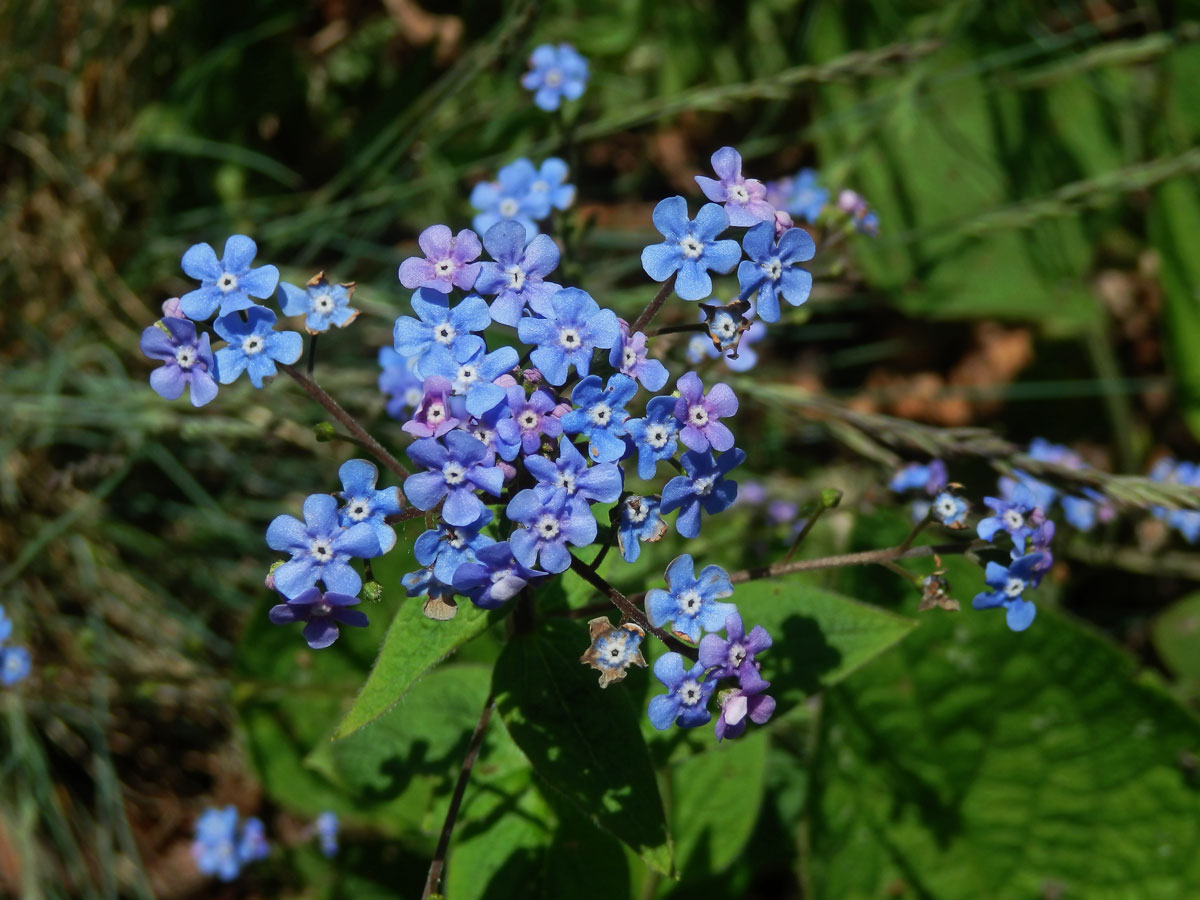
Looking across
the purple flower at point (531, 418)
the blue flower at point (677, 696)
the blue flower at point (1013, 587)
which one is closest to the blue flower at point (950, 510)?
the blue flower at point (1013, 587)

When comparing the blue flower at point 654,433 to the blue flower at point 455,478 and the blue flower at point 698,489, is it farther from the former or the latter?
the blue flower at point 455,478

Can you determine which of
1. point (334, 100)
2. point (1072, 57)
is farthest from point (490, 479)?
point (1072, 57)

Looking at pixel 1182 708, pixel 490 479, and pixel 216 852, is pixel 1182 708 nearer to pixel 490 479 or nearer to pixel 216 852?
pixel 490 479

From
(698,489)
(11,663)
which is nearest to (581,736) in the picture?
(698,489)

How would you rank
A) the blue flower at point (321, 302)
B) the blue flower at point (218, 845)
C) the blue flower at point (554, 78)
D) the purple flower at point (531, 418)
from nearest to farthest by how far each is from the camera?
the purple flower at point (531, 418), the blue flower at point (321, 302), the blue flower at point (554, 78), the blue flower at point (218, 845)

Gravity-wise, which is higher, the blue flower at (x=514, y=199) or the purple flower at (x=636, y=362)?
the blue flower at (x=514, y=199)

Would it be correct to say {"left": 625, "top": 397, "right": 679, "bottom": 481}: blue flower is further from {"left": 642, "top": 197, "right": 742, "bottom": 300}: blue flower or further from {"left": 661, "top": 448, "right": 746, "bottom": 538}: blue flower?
{"left": 642, "top": 197, "right": 742, "bottom": 300}: blue flower

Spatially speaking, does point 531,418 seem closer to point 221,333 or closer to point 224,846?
point 221,333
